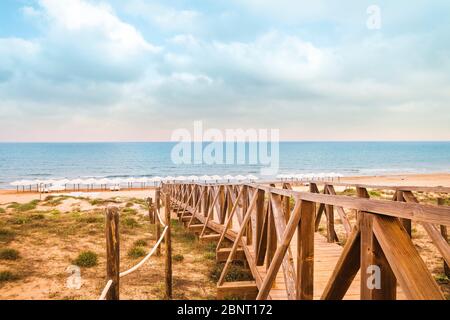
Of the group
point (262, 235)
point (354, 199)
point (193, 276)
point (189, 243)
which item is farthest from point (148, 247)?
point (354, 199)

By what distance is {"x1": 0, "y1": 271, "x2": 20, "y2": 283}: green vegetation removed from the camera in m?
8.39

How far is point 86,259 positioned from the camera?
32.7ft

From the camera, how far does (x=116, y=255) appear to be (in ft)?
13.6

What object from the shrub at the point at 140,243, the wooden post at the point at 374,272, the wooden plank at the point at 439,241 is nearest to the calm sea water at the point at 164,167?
the shrub at the point at 140,243

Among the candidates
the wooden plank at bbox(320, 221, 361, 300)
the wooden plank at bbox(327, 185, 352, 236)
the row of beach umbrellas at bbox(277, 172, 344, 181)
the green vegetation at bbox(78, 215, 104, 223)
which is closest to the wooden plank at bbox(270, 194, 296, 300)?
the wooden plank at bbox(320, 221, 361, 300)

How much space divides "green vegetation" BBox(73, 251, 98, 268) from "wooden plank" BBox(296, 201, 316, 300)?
8.11m

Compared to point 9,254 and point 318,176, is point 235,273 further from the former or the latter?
point 318,176

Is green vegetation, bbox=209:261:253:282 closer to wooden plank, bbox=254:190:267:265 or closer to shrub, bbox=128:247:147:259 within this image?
wooden plank, bbox=254:190:267:265

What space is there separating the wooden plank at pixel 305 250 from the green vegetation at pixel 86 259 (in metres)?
8.11

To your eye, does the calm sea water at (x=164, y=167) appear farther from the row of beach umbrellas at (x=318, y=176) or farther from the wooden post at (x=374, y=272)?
the wooden post at (x=374, y=272)

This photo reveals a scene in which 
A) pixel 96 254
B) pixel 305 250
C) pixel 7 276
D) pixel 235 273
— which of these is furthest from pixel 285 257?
pixel 96 254

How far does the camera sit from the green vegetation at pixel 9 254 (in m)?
9.93
